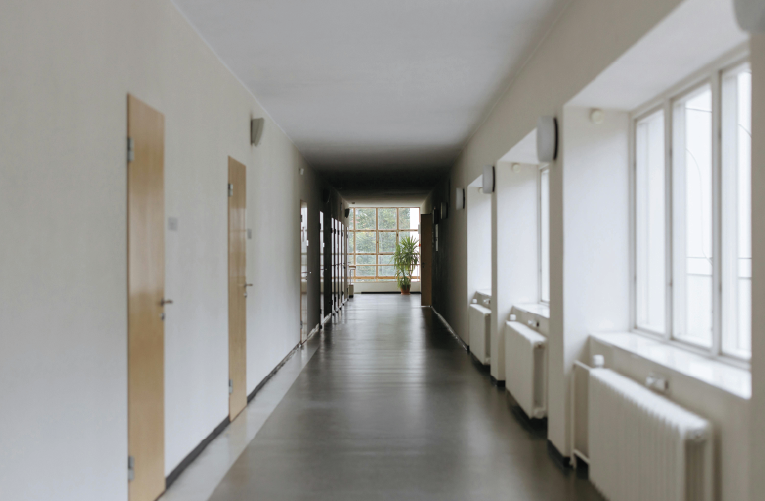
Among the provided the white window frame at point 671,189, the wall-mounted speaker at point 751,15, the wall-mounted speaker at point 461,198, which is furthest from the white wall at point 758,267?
the wall-mounted speaker at point 461,198

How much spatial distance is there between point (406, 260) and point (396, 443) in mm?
13540

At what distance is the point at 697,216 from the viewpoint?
9.13 feet

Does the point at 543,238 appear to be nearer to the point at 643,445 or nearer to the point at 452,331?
the point at 643,445

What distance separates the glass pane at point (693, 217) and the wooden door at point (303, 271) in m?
5.77

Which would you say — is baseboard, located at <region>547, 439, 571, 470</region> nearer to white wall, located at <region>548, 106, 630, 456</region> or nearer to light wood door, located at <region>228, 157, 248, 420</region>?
white wall, located at <region>548, 106, 630, 456</region>

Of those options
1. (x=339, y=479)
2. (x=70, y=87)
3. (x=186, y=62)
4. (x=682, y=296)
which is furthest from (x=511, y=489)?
(x=186, y=62)

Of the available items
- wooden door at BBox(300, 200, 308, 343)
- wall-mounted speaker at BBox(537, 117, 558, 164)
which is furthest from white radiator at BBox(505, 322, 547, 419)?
wooden door at BBox(300, 200, 308, 343)

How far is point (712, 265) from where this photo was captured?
8.18ft

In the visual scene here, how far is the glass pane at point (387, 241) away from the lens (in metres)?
18.3

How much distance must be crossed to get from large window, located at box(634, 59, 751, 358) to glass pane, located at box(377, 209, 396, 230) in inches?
591

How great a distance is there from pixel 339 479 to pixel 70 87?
2480 mm

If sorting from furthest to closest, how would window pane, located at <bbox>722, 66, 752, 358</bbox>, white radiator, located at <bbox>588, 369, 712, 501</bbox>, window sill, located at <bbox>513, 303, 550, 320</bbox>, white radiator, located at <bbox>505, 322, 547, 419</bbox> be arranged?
window sill, located at <bbox>513, 303, 550, 320</bbox>
white radiator, located at <bbox>505, 322, 547, 419</bbox>
window pane, located at <bbox>722, 66, 752, 358</bbox>
white radiator, located at <bbox>588, 369, 712, 501</bbox>

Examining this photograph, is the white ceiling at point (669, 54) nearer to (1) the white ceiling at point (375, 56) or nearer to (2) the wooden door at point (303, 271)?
(1) the white ceiling at point (375, 56)

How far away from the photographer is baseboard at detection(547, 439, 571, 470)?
131 inches
